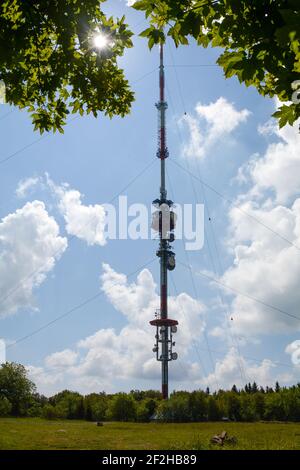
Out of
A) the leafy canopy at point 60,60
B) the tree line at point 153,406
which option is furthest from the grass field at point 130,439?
the tree line at point 153,406

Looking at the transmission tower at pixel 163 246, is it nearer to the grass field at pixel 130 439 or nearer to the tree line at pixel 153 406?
the tree line at pixel 153 406

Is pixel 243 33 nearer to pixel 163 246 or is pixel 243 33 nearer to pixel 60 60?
pixel 60 60

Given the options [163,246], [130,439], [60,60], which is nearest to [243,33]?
[60,60]

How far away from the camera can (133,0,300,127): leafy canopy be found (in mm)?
6367

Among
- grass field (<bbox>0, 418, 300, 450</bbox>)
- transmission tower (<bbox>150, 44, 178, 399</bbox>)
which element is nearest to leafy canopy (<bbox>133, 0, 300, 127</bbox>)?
grass field (<bbox>0, 418, 300, 450</bbox>)

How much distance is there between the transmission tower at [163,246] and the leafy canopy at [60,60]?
5649cm

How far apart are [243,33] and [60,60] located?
14.7 ft

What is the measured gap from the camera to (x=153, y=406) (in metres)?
76.7

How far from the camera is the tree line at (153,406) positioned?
6981cm

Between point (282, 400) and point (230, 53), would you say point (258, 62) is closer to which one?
point (230, 53)

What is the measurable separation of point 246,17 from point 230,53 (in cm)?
56

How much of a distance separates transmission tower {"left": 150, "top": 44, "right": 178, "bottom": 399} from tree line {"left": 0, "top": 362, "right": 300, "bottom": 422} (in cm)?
631
